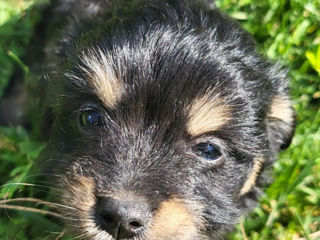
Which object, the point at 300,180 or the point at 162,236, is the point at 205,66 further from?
the point at 300,180

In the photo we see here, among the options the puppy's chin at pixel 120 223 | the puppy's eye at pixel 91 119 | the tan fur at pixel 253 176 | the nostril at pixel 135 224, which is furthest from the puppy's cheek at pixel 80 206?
the tan fur at pixel 253 176

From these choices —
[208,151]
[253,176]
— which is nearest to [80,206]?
[208,151]

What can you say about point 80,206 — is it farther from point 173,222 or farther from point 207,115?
point 207,115

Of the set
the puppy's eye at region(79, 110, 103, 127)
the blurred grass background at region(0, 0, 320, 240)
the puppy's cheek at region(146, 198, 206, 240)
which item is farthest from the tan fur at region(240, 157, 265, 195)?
the puppy's eye at region(79, 110, 103, 127)

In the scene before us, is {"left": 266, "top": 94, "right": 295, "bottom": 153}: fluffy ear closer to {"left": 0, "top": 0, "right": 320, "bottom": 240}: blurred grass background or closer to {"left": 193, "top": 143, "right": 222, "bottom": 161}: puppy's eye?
{"left": 0, "top": 0, "right": 320, "bottom": 240}: blurred grass background

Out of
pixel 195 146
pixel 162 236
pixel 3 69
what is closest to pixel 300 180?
pixel 195 146
